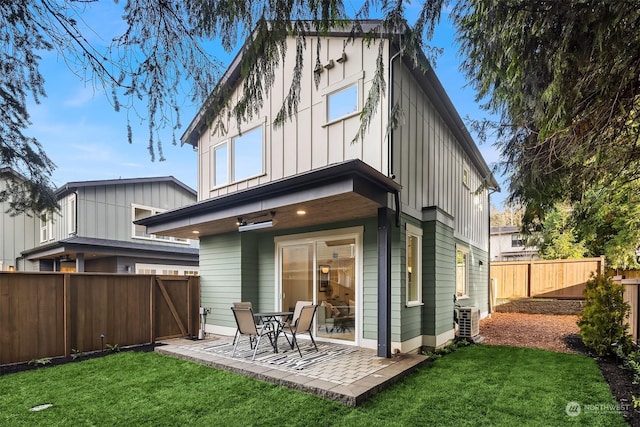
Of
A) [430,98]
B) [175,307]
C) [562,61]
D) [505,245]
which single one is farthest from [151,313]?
[505,245]

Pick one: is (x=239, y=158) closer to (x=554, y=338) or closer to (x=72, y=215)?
(x=72, y=215)

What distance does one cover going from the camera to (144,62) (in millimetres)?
3023

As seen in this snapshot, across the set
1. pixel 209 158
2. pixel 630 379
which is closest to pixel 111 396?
pixel 209 158

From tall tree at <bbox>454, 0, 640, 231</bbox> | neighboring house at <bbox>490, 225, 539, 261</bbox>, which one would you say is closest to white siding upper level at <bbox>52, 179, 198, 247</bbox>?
tall tree at <bbox>454, 0, 640, 231</bbox>

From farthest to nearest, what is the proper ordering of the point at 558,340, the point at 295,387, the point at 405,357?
the point at 558,340 → the point at 405,357 → the point at 295,387

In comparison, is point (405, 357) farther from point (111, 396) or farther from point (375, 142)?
point (111, 396)

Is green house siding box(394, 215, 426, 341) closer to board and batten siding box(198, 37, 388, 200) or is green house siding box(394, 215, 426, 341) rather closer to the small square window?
board and batten siding box(198, 37, 388, 200)

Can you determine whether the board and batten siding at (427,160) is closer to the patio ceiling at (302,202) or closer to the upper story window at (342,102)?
the upper story window at (342,102)

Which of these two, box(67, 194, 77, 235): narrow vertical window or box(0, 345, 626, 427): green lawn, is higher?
box(67, 194, 77, 235): narrow vertical window

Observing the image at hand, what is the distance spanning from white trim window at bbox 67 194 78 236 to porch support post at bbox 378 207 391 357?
11.2 m

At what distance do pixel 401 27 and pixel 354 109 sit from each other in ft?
10.9

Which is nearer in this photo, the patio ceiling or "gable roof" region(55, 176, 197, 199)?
the patio ceiling

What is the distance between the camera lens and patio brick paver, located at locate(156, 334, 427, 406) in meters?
4.45

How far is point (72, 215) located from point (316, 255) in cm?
1005
